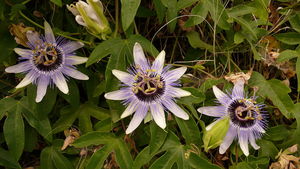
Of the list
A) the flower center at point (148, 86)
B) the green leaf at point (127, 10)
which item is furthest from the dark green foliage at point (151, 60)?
the flower center at point (148, 86)

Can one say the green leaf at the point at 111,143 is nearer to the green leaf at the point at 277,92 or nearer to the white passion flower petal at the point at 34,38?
the white passion flower petal at the point at 34,38

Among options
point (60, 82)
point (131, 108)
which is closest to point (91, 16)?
point (60, 82)

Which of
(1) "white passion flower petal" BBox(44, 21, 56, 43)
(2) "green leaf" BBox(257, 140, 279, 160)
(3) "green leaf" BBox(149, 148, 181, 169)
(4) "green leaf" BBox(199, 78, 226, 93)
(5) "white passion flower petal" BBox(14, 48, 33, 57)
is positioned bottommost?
(2) "green leaf" BBox(257, 140, 279, 160)

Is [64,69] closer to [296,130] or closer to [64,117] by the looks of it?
[64,117]

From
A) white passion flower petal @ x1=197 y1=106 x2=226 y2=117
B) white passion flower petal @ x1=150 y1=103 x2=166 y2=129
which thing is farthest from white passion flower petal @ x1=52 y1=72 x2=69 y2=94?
white passion flower petal @ x1=197 y1=106 x2=226 y2=117

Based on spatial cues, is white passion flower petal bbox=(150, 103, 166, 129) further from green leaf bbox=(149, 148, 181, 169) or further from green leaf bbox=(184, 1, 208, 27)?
green leaf bbox=(184, 1, 208, 27)

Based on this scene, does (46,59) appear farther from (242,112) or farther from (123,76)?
(242,112)
